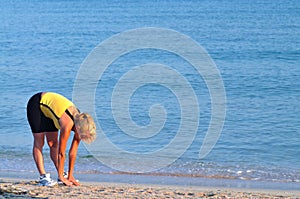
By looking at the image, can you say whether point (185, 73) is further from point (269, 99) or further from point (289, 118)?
point (289, 118)

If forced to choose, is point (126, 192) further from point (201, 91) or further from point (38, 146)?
point (201, 91)

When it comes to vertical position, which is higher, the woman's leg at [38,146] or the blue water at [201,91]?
the blue water at [201,91]

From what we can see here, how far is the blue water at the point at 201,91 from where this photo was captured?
35.3 ft

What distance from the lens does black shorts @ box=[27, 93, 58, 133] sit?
7586mm

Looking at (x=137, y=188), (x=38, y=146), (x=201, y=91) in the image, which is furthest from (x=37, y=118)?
(x=201, y=91)

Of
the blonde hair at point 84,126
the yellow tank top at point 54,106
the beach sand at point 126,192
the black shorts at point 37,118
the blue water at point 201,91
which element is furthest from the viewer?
the blue water at point 201,91

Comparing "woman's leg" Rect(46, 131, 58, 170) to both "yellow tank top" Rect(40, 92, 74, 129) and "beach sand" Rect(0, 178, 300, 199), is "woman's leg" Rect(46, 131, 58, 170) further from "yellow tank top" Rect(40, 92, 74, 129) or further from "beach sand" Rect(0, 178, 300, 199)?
"beach sand" Rect(0, 178, 300, 199)

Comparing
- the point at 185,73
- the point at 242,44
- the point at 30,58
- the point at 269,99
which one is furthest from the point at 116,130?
the point at 242,44

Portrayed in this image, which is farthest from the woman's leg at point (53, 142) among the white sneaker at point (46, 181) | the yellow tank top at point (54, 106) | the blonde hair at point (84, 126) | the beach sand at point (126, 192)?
the blonde hair at point (84, 126)

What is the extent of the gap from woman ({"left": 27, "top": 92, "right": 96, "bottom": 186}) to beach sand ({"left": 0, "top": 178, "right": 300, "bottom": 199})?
29 centimetres

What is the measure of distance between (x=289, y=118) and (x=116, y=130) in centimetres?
366

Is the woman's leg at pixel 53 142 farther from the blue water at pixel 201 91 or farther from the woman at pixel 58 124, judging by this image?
the blue water at pixel 201 91

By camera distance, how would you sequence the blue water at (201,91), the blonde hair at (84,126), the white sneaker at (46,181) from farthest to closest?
the blue water at (201,91)
the white sneaker at (46,181)
the blonde hair at (84,126)

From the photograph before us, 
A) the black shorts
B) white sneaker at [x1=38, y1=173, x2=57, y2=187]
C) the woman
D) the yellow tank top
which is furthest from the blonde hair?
white sneaker at [x1=38, y1=173, x2=57, y2=187]
